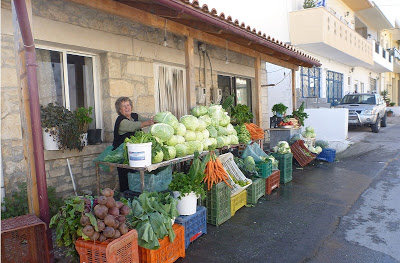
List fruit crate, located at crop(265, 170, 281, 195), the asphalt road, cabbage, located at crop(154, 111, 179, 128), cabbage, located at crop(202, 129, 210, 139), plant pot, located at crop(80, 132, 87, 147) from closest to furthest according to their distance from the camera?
the asphalt road
cabbage, located at crop(154, 111, 179, 128)
plant pot, located at crop(80, 132, 87, 147)
cabbage, located at crop(202, 129, 210, 139)
fruit crate, located at crop(265, 170, 281, 195)

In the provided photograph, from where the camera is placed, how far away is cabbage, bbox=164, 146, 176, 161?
4.25m

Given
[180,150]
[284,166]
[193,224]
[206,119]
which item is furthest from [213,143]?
[284,166]

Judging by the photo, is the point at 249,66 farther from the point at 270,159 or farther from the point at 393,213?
the point at 393,213

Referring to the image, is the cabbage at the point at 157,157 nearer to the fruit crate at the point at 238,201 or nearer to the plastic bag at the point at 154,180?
the plastic bag at the point at 154,180

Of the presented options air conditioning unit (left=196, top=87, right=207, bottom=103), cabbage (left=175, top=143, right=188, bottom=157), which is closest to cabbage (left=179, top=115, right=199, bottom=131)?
cabbage (left=175, top=143, right=188, bottom=157)

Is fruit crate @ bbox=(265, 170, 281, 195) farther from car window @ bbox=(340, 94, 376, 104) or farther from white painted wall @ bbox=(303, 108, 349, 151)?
car window @ bbox=(340, 94, 376, 104)

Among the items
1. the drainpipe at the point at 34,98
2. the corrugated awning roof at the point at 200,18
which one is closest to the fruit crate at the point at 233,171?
the corrugated awning roof at the point at 200,18

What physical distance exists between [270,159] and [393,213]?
221cm

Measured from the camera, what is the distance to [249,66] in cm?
1016

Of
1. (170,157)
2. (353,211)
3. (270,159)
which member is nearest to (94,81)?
(170,157)

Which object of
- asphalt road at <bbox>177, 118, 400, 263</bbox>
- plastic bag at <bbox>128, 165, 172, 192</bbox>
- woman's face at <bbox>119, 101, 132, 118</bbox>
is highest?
woman's face at <bbox>119, 101, 132, 118</bbox>

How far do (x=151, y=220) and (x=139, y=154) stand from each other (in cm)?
92

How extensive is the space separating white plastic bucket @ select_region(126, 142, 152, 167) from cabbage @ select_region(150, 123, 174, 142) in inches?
17.2

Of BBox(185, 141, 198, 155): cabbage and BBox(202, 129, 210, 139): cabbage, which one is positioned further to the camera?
BBox(202, 129, 210, 139): cabbage
